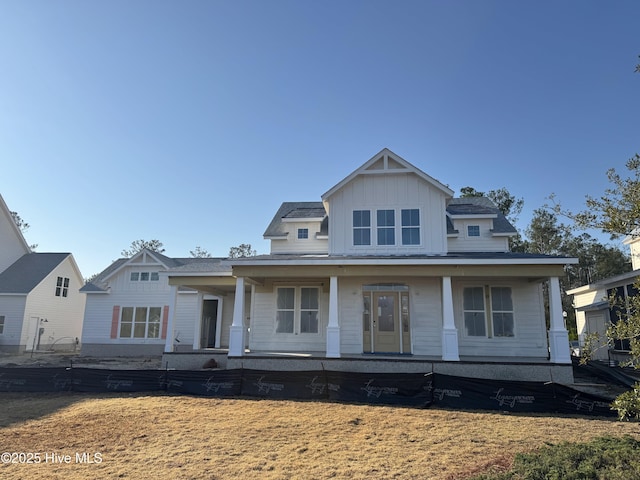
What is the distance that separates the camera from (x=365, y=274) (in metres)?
13.4

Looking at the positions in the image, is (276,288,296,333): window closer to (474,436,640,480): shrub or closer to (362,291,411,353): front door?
(362,291,411,353): front door

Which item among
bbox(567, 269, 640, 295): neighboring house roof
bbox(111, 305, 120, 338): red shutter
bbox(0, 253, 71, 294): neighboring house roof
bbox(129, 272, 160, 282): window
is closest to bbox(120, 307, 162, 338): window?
bbox(111, 305, 120, 338): red shutter

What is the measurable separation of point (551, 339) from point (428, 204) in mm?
5731

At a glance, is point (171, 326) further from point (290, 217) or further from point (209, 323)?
point (209, 323)

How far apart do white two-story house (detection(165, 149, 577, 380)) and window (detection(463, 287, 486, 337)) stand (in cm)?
3

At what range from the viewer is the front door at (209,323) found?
2155cm

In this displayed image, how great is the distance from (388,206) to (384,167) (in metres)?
1.41

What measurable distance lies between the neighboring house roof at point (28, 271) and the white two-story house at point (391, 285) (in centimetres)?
1465

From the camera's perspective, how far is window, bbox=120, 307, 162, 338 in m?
22.1

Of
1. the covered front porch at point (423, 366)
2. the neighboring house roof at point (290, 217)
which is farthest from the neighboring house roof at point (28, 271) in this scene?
the covered front porch at point (423, 366)

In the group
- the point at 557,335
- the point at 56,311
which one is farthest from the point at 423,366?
the point at 56,311

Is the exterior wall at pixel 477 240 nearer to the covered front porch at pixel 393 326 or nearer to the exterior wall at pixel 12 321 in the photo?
the covered front porch at pixel 393 326

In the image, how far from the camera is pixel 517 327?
14547 mm

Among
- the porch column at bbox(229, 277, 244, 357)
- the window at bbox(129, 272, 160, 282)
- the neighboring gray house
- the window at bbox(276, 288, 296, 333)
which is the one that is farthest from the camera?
the neighboring gray house
